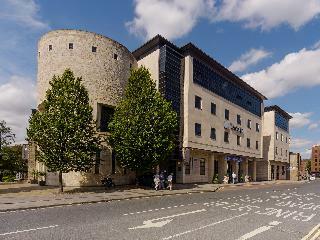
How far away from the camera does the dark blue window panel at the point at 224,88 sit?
41.5 meters

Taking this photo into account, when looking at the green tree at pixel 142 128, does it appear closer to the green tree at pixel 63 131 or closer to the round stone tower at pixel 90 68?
the round stone tower at pixel 90 68

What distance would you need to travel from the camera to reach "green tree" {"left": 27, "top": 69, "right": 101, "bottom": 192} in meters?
24.1

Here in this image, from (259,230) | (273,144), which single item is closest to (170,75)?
(259,230)

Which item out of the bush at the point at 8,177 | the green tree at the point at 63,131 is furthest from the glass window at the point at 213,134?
the bush at the point at 8,177

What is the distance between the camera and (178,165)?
38531 mm

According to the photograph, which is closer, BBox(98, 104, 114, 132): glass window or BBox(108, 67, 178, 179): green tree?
BBox(108, 67, 178, 179): green tree

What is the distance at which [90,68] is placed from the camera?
1282 inches

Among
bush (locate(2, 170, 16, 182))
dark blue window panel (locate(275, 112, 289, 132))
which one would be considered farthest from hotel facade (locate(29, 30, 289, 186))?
dark blue window panel (locate(275, 112, 289, 132))

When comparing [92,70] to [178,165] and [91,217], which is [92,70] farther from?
[91,217]

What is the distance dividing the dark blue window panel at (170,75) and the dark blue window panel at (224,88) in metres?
3.13

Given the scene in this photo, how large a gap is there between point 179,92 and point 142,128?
37.9ft

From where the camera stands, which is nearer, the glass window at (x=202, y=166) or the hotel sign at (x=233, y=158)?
the glass window at (x=202, y=166)

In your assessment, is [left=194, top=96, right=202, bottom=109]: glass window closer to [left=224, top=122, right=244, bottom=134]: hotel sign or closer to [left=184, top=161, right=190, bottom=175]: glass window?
[left=184, top=161, right=190, bottom=175]: glass window

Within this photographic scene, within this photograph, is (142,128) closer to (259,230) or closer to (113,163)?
(113,163)
